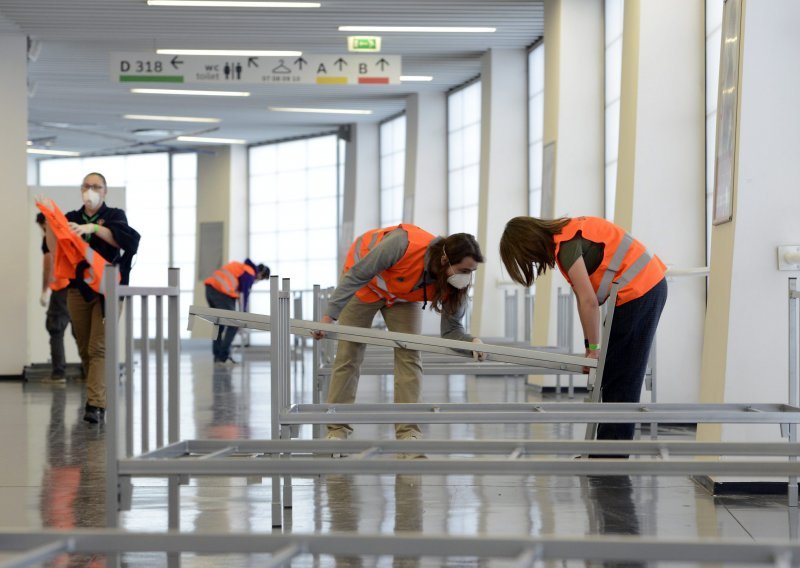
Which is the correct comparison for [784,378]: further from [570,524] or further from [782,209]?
[570,524]

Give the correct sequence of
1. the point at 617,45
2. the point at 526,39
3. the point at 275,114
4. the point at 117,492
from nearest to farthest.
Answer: the point at 117,492
the point at 617,45
the point at 526,39
the point at 275,114

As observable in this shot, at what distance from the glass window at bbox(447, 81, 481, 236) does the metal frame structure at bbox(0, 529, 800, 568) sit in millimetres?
13468

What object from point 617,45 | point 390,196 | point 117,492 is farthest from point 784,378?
point 390,196

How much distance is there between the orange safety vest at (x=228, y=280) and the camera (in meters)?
16.2

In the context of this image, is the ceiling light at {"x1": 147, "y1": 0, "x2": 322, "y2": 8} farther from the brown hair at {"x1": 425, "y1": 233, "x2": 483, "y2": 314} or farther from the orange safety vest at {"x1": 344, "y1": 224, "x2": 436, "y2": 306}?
the brown hair at {"x1": 425, "y1": 233, "x2": 483, "y2": 314}

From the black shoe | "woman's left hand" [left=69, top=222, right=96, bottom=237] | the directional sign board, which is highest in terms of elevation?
the directional sign board

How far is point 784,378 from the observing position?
201 inches

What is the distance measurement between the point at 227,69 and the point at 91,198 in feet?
16.8

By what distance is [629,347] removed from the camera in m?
4.78

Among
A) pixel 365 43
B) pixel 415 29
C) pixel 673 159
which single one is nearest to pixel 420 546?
pixel 673 159

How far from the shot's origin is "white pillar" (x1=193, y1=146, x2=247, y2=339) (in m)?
23.5

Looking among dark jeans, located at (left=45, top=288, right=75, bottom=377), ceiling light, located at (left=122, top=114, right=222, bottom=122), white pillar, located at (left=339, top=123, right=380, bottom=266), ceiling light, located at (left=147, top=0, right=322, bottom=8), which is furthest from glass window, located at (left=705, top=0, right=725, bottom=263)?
ceiling light, located at (left=122, top=114, right=222, bottom=122)

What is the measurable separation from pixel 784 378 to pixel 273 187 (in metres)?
18.7

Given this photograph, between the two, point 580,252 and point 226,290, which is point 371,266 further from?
point 226,290
